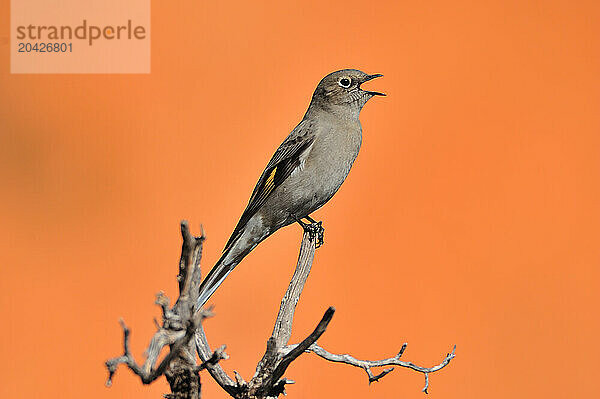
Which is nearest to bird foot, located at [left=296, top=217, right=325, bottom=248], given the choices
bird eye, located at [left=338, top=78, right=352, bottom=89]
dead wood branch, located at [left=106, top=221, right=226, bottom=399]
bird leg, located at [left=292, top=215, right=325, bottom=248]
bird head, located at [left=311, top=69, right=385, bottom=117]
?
bird leg, located at [left=292, top=215, right=325, bottom=248]

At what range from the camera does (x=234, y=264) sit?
10.8 feet

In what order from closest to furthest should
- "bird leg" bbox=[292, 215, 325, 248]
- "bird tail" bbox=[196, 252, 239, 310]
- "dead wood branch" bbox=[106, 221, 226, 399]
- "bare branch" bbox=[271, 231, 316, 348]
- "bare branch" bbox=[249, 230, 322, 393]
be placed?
"dead wood branch" bbox=[106, 221, 226, 399] → "bare branch" bbox=[249, 230, 322, 393] → "bare branch" bbox=[271, 231, 316, 348] → "bird tail" bbox=[196, 252, 239, 310] → "bird leg" bbox=[292, 215, 325, 248]

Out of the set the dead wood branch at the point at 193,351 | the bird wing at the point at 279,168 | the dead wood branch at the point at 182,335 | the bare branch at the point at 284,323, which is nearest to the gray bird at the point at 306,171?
the bird wing at the point at 279,168

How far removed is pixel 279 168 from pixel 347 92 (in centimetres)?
62

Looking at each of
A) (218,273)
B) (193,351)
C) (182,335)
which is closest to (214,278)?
(218,273)

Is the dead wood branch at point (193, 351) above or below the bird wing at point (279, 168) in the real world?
below

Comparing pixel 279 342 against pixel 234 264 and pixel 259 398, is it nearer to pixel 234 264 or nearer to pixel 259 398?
pixel 259 398

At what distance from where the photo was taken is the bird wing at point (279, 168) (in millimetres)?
3574

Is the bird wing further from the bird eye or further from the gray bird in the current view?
the bird eye

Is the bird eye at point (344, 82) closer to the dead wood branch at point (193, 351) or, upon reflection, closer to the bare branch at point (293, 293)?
the bare branch at point (293, 293)

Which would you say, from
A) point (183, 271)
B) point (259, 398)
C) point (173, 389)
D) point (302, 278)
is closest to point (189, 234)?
point (183, 271)

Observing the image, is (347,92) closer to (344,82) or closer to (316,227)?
(344,82)

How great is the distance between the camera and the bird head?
378 cm

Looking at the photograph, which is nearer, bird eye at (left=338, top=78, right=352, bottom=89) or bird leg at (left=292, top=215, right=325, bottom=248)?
bird leg at (left=292, top=215, right=325, bottom=248)
